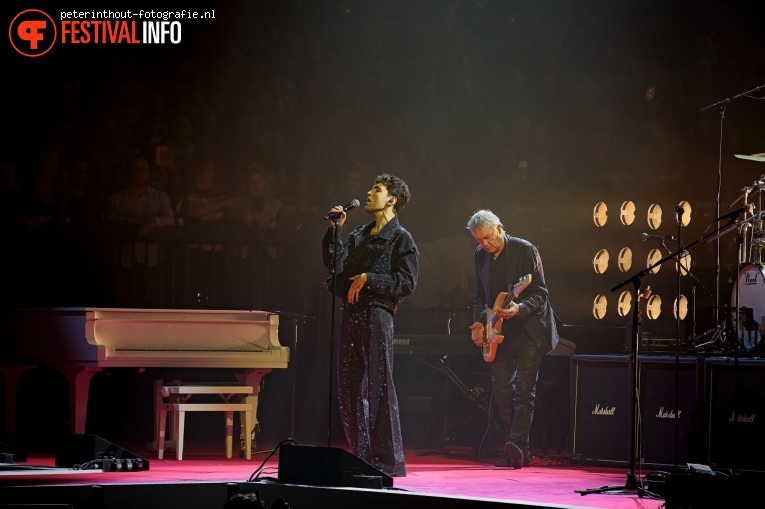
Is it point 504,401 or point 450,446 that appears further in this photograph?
point 450,446

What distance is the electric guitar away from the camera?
751 cm

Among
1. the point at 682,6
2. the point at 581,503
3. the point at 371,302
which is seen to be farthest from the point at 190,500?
the point at 682,6

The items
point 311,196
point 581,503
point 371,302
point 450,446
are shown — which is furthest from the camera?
point 311,196

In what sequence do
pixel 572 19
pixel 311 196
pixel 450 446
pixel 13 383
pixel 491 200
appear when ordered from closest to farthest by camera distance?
pixel 13 383 < pixel 450 446 < pixel 311 196 < pixel 491 200 < pixel 572 19

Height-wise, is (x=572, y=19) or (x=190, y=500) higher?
(x=572, y=19)

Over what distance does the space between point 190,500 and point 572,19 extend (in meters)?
7.30

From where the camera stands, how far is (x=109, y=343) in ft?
24.4

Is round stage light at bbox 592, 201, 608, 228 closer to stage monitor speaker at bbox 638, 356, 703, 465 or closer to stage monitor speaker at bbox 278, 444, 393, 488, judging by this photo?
stage monitor speaker at bbox 638, 356, 703, 465

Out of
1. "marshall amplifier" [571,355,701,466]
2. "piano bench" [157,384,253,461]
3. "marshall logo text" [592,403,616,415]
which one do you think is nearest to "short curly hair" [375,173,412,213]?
"piano bench" [157,384,253,461]

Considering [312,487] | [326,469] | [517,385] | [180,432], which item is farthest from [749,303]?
[180,432]

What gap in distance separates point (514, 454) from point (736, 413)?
1515 mm

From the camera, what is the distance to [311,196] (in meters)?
9.62

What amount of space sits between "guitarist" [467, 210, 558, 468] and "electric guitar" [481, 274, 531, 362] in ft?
0.10

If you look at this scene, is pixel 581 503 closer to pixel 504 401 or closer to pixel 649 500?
pixel 649 500
